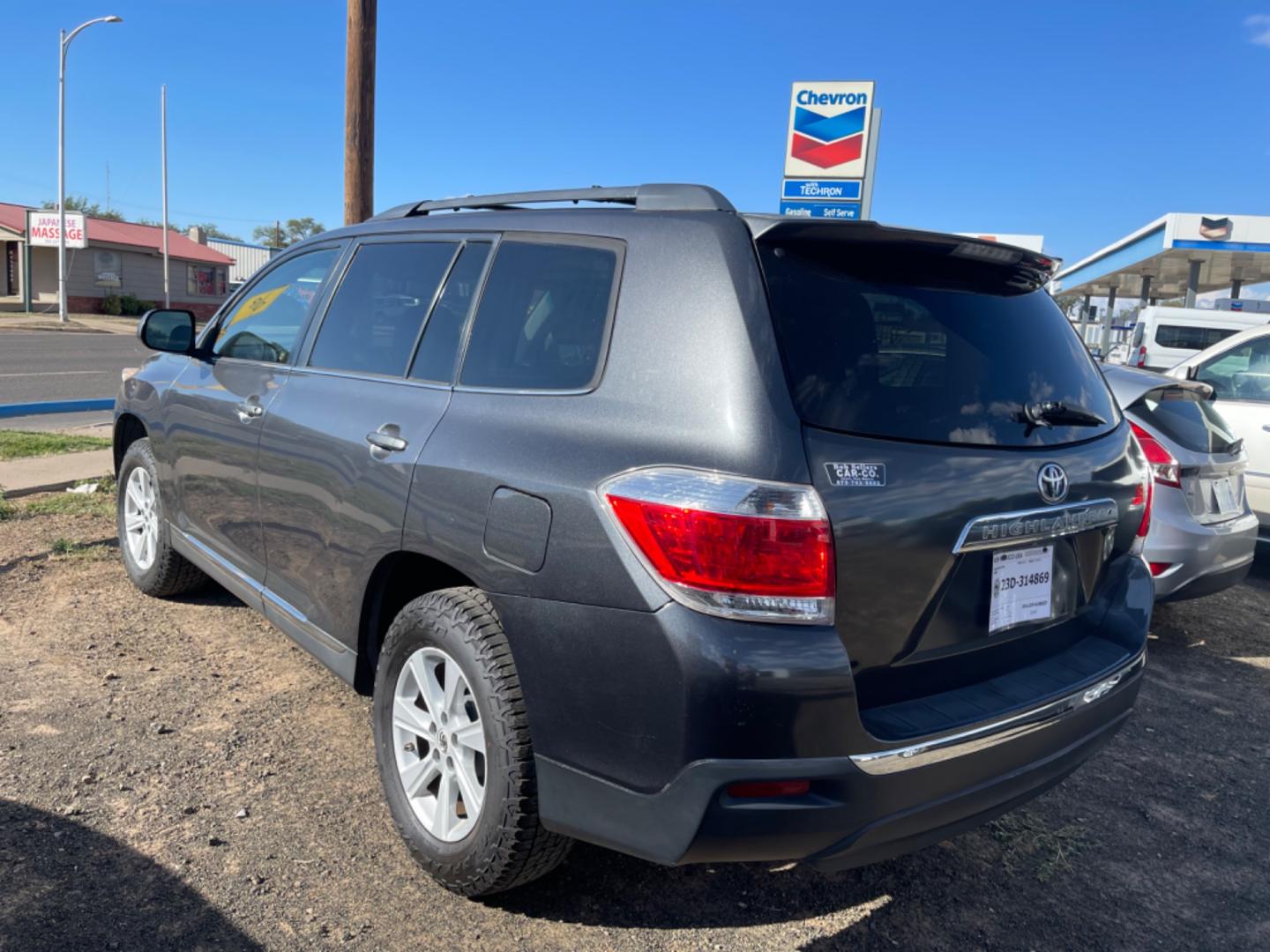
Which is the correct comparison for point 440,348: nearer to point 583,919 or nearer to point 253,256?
point 583,919

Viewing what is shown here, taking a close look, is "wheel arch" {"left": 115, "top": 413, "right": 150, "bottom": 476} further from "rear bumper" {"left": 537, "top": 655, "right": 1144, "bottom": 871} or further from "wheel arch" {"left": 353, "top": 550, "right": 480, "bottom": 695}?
"rear bumper" {"left": 537, "top": 655, "right": 1144, "bottom": 871}

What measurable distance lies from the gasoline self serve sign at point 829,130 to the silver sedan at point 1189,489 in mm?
4667

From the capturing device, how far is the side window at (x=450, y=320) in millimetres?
2943

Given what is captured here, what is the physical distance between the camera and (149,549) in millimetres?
4895

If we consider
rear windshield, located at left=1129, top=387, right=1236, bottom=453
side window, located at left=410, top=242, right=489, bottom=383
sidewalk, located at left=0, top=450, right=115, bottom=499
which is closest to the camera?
side window, located at left=410, top=242, right=489, bottom=383

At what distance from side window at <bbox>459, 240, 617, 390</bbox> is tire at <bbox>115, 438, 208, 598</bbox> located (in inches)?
101

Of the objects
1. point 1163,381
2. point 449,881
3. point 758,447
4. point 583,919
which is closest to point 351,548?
point 449,881

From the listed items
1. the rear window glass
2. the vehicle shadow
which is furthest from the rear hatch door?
the rear window glass

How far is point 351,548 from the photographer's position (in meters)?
3.01

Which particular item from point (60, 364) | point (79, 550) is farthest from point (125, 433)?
point (60, 364)

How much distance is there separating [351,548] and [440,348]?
26.6 inches

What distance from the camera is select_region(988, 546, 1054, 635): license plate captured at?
2439 mm

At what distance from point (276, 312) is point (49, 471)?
4408 millimetres

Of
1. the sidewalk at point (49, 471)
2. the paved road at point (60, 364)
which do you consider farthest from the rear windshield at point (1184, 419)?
the paved road at point (60, 364)
